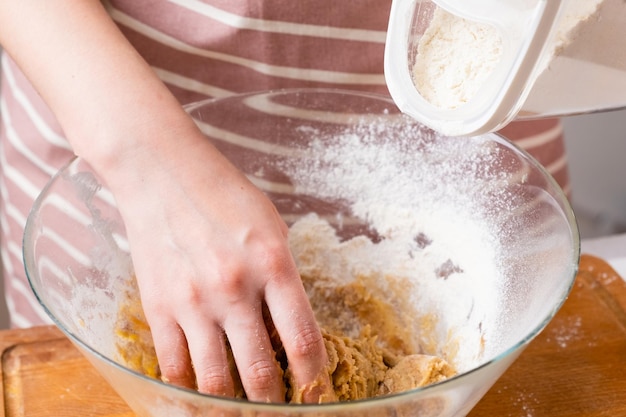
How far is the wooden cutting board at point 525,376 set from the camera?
2.84 feet

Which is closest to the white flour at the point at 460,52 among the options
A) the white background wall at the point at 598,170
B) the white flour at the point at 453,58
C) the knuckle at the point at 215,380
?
the white flour at the point at 453,58

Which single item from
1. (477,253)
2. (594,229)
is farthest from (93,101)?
(594,229)

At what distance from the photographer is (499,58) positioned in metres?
0.62

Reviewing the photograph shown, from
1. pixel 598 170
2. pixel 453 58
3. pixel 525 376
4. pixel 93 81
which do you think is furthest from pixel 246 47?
pixel 598 170

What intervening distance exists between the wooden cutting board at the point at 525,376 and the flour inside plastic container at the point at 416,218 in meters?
0.10

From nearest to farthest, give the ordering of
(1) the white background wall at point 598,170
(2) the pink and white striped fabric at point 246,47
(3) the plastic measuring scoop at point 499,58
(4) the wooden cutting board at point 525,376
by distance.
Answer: (3) the plastic measuring scoop at point 499,58, (4) the wooden cutting board at point 525,376, (2) the pink and white striped fabric at point 246,47, (1) the white background wall at point 598,170

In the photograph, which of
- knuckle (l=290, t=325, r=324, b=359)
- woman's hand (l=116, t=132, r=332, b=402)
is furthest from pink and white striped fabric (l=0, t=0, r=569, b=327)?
knuckle (l=290, t=325, r=324, b=359)

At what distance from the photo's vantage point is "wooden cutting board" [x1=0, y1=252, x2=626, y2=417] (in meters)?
0.87

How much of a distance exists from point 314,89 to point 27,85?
458 mm

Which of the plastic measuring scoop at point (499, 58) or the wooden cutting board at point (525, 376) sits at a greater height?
the plastic measuring scoop at point (499, 58)

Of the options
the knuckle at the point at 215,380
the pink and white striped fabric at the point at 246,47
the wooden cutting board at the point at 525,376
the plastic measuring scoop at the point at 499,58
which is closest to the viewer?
the plastic measuring scoop at the point at 499,58

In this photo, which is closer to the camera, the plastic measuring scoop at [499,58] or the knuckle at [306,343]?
the plastic measuring scoop at [499,58]

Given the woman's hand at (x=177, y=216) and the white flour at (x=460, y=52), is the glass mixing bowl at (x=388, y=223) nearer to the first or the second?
the woman's hand at (x=177, y=216)

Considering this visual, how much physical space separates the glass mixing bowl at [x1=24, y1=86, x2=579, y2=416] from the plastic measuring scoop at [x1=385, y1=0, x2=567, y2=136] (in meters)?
0.20
